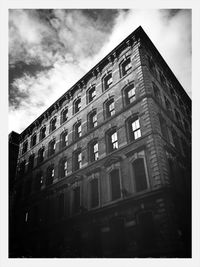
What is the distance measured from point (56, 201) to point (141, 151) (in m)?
9.00

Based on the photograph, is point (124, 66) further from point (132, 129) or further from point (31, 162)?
point (31, 162)

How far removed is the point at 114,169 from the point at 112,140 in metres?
2.65

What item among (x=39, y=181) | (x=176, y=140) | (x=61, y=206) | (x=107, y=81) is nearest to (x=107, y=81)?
(x=107, y=81)

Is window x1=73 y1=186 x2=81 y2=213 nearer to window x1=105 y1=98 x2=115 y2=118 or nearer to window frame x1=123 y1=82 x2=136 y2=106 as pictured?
window x1=105 y1=98 x2=115 y2=118

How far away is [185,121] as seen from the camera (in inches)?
987

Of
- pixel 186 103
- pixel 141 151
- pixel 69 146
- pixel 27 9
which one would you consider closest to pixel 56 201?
pixel 69 146

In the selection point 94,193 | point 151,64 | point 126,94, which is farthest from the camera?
point 151,64

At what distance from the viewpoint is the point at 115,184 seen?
16.2 metres

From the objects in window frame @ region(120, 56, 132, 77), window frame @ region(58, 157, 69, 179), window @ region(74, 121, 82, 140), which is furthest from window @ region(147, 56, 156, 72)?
window frame @ region(58, 157, 69, 179)

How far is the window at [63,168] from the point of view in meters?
21.6

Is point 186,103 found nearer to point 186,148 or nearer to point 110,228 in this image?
point 186,148

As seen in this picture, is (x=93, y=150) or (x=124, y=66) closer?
(x=93, y=150)

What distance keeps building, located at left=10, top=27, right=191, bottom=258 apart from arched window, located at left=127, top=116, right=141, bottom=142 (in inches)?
3.1

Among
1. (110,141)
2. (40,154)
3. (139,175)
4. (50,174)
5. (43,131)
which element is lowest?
(139,175)
